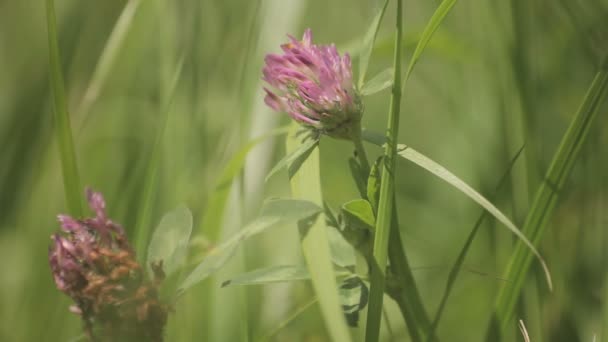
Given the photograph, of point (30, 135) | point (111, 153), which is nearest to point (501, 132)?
point (111, 153)

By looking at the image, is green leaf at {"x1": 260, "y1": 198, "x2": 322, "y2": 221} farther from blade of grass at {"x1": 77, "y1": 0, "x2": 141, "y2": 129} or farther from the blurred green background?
blade of grass at {"x1": 77, "y1": 0, "x2": 141, "y2": 129}

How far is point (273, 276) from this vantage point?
730 millimetres

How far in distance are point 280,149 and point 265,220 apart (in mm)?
1149

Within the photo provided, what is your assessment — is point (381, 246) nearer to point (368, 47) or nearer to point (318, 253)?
point (318, 253)

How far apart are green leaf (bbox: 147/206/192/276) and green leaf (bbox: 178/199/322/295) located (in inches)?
1.4

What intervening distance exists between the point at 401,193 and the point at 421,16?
2.28ft

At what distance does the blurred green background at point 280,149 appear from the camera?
3.60ft

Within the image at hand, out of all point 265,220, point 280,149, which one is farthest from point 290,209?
point 280,149

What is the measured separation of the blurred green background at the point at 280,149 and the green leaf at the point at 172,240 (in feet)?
0.45

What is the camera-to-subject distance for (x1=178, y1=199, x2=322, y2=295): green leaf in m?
0.66

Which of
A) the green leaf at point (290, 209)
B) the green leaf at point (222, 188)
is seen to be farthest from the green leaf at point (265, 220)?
the green leaf at point (222, 188)

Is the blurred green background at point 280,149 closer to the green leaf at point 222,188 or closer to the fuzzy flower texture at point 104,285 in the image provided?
the green leaf at point 222,188

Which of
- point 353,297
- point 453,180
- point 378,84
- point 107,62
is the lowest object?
point 353,297

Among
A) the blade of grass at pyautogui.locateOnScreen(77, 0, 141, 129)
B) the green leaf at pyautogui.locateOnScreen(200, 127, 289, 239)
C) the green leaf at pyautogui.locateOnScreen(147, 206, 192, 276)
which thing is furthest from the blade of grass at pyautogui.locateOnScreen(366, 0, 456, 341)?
the blade of grass at pyautogui.locateOnScreen(77, 0, 141, 129)
